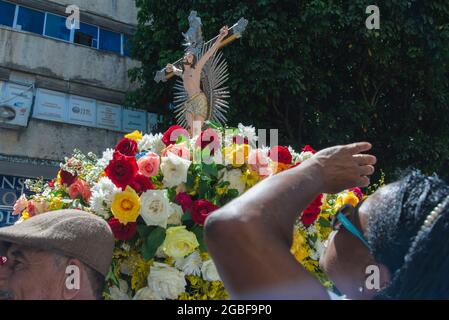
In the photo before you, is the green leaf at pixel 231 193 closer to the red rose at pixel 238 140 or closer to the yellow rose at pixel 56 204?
the red rose at pixel 238 140

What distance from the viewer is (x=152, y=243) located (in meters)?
2.41

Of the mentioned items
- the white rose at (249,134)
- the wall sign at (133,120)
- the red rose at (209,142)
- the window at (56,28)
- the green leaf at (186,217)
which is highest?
the window at (56,28)

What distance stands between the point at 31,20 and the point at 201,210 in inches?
407

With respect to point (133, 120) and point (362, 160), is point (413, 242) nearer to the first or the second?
point (362, 160)

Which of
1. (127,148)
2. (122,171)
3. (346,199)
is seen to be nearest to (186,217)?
(122,171)

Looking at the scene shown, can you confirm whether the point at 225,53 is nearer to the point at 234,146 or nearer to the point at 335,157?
the point at 234,146

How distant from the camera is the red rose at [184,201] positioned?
2504 millimetres

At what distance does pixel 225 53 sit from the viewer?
27.1 feet

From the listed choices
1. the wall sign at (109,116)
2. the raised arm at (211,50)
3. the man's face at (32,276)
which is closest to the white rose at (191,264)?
the man's face at (32,276)

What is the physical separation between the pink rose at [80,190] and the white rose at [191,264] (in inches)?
25.5

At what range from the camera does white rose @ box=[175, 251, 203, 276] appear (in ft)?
8.07

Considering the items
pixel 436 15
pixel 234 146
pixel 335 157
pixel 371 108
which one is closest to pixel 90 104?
pixel 371 108

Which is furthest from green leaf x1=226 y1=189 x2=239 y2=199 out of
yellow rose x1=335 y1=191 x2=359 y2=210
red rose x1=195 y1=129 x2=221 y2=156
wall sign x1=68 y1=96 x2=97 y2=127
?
wall sign x1=68 y1=96 x2=97 y2=127

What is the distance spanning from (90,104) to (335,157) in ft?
35.3
